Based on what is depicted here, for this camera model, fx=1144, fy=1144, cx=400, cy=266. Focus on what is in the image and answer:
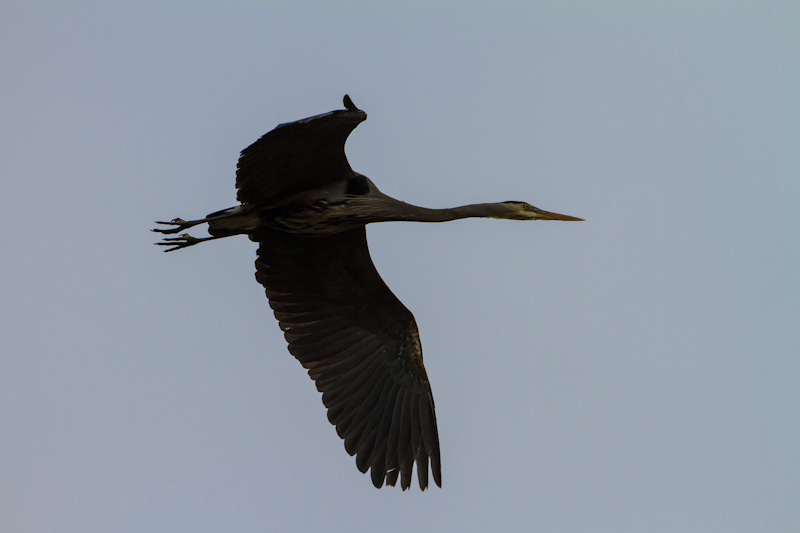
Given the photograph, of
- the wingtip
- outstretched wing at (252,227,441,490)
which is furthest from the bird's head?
the wingtip

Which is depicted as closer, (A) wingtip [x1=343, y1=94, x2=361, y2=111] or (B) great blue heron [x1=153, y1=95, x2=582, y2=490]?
(A) wingtip [x1=343, y1=94, x2=361, y2=111]

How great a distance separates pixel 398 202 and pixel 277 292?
1.85m

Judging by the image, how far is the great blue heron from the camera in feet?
37.3

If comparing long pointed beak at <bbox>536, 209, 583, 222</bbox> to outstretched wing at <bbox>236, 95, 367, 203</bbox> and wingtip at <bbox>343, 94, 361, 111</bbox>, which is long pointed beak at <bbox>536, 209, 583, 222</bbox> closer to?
outstretched wing at <bbox>236, 95, 367, 203</bbox>

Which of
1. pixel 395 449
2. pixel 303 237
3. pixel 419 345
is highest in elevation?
pixel 303 237

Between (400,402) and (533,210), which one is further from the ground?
(533,210)

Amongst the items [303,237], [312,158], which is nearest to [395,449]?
[303,237]

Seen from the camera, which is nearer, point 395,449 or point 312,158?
point 312,158

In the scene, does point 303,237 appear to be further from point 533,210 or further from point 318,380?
point 533,210

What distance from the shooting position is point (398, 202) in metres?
11.5

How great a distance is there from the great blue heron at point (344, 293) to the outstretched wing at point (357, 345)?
1cm

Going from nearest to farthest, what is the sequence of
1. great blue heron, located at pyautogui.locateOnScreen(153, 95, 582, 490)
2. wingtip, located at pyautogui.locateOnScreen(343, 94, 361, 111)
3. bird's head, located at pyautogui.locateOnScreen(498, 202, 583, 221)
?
wingtip, located at pyautogui.locateOnScreen(343, 94, 361, 111) < great blue heron, located at pyautogui.locateOnScreen(153, 95, 582, 490) < bird's head, located at pyautogui.locateOnScreen(498, 202, 583, 221)

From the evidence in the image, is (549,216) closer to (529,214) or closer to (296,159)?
(529,214)

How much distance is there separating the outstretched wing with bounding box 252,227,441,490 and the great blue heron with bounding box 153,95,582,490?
0.4 inches
